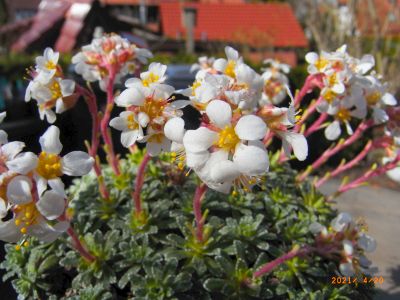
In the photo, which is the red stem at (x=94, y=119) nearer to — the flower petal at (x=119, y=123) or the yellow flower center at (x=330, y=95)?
the flower petal at (x=119, y=123)

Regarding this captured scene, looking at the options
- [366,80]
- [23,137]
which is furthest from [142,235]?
[23,137]

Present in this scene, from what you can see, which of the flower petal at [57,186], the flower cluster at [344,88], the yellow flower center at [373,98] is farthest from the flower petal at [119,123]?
the yellow flower center at [373,98]

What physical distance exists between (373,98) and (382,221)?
2.11 metres

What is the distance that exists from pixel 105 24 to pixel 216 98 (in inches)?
424

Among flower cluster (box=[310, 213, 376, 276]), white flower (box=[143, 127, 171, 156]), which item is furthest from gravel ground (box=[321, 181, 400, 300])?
white flower (box=[143, 127, 171, 156])

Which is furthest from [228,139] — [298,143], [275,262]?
[275,262]

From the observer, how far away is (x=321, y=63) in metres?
1.41

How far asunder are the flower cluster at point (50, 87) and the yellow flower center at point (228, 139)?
57 cm

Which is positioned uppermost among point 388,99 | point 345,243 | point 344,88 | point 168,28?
point 344,88

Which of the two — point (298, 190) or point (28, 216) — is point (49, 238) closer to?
point (28, 216)

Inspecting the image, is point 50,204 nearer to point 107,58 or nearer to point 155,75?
point 155,75

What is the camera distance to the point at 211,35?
51.0ft

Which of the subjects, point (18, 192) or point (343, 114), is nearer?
point (18, 192)

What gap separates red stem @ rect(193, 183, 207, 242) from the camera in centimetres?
112
